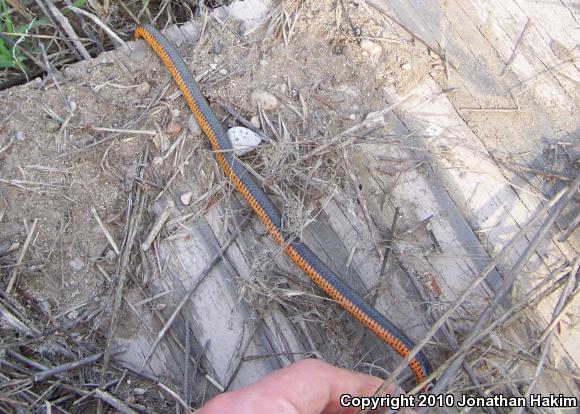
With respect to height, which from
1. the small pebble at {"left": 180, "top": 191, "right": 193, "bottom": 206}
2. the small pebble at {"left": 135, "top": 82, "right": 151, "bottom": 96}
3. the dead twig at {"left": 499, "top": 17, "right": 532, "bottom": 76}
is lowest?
the small pebble at {"left": 180, "top": 191, "right": 193, "bottom": 206}

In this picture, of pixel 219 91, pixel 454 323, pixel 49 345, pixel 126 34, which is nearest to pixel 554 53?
pixel 454 323

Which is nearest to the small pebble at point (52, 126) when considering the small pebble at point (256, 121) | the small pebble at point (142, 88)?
the small pebble at point (142, 88)

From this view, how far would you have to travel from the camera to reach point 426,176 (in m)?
2.92

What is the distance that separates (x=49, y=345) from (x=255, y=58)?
1914 millimetres

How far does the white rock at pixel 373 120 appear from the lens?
9.78 ft

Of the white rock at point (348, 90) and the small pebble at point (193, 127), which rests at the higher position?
the white rock at point (348, 90)

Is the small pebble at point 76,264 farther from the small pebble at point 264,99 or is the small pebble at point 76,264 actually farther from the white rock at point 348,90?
the white rock at point 348,90

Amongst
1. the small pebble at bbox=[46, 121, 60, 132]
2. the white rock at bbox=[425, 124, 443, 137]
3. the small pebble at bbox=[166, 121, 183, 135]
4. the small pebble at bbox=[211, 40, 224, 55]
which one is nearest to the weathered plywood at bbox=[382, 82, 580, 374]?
the white rock at bbox=[425, 124, 443, 137]

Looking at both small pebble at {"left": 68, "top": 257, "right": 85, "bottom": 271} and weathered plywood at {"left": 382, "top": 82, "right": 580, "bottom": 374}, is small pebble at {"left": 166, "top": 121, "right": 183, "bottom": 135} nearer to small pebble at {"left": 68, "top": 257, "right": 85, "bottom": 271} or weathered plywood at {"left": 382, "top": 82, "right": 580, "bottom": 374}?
small pebble at {"left": 68, "top": 257, "right": 85, "bottom": 271}

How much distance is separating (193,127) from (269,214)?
2.39 ft

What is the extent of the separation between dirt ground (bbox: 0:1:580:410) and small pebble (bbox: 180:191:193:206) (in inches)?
1.1

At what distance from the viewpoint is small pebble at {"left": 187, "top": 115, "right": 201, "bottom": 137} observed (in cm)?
308

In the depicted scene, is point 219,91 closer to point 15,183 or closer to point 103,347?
point 15,183

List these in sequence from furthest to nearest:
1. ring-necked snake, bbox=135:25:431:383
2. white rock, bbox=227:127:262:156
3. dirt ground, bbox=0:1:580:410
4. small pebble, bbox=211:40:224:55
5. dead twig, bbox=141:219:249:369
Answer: small pebble, bbox=211:40:224:55, white rock, bbox=227:127:262:156, dirt ground, bbox=0:1:580:410, dead twig, bbox=141:219:249:369, ring-necked snake, bbox=135:25:431:383
